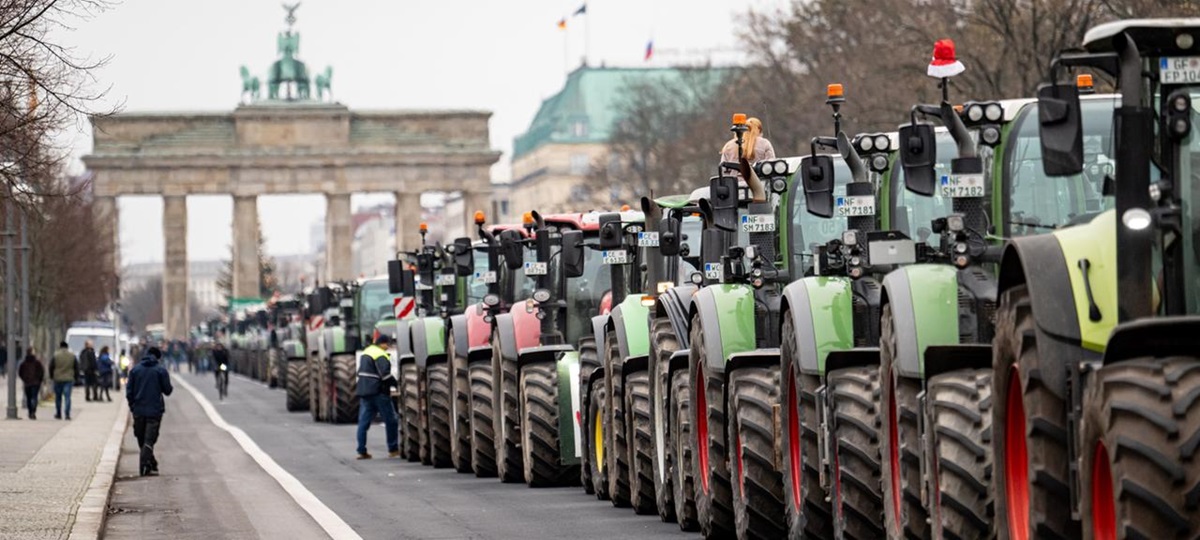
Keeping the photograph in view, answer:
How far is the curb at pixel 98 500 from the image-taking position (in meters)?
19.8

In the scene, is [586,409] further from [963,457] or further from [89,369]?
[89,369]

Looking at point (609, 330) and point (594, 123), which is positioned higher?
point (594, 123)

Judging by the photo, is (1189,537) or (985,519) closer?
(1189,537)

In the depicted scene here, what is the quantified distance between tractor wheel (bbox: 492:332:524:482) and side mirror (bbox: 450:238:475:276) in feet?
13.9

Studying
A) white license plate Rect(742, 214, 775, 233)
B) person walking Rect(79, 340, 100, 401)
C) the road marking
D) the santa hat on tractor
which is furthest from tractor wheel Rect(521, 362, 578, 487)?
person walking Rect(79, 340, 100, 401)

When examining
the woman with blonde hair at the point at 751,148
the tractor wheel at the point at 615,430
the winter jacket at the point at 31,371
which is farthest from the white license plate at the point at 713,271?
the winter jacket at the point at 31,371

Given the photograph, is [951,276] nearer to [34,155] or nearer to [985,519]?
[985,519]

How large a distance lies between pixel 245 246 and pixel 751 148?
5065 inches

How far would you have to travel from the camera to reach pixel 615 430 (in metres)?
20.0

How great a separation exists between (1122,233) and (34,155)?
2174cm

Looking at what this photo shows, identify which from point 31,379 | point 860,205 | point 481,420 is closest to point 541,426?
point 481,420

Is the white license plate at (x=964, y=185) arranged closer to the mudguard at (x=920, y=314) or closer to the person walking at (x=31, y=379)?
the mudguard at (x=920, y=314)

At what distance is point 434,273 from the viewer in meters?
35.4

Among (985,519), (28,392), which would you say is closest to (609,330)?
(985,519)
